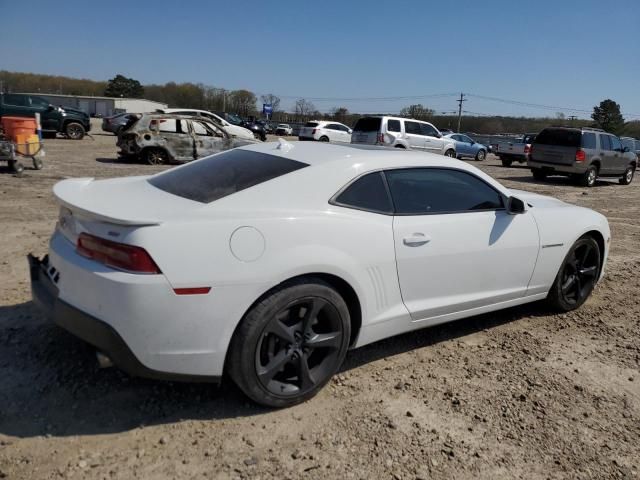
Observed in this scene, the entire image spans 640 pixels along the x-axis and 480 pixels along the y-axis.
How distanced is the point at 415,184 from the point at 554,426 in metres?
1.70

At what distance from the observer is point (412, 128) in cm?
2055

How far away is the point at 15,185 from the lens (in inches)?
380

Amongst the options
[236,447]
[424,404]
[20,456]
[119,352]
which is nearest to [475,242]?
[424,404]

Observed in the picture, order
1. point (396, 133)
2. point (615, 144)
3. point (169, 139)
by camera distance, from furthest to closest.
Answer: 1. point (396, 133)
2. point (615, 144)
3. point (169, 139)

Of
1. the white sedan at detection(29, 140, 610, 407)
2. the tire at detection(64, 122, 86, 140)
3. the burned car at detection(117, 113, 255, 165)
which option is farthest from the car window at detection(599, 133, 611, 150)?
the tire at detection(64, 122, 86, 140)

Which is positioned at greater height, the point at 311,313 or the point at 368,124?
the point at 368,124

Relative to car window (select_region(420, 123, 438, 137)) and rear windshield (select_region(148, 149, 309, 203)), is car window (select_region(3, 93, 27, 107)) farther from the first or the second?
rear windshield (select_region(148, 149, 309, 203))

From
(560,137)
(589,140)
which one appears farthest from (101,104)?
(589,140)

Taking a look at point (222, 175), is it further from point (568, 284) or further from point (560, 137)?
point (560, 137)

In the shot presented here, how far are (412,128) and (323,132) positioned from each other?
7819 mm

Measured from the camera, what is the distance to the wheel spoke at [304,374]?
2.88m

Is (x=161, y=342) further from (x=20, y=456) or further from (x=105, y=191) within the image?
(x=105, y=191)

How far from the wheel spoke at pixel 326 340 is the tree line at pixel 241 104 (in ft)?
199

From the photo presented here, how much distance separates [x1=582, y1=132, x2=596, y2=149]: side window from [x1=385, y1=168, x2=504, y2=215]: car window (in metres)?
13.5
